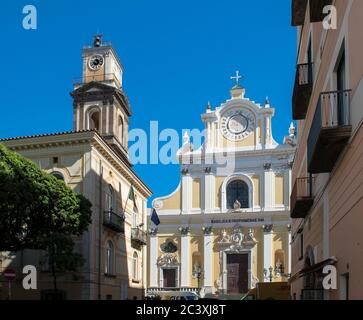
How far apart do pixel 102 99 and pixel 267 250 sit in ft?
67.6

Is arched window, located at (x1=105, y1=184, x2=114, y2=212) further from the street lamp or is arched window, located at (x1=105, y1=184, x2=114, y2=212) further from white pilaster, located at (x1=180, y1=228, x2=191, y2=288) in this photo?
the street lamp

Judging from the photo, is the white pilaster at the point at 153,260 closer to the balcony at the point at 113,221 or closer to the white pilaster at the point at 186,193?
the white pilaster at the point at 186,193

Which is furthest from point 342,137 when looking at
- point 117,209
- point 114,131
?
point 114,131

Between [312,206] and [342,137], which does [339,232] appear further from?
[312,206]

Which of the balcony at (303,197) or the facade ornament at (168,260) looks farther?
the facade ornament at (168,260)

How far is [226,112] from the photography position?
51562 mm

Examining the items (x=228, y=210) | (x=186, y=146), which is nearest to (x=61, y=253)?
(x=228, y=210)

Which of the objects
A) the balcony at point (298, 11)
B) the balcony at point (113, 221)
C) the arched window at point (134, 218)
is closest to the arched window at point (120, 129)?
the arched window at point (134, 218)

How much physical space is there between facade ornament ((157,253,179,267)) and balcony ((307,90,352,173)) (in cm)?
3984

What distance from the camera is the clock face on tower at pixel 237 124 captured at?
2000 inches

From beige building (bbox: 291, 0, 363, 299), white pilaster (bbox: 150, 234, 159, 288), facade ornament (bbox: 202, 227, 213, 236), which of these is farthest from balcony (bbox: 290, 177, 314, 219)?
white pilaster (bbox: 150, 234, 159, 288)

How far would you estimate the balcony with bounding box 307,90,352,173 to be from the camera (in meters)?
9.70

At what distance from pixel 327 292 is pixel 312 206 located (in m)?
4.39

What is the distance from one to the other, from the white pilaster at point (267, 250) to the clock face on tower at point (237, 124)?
9140mm
